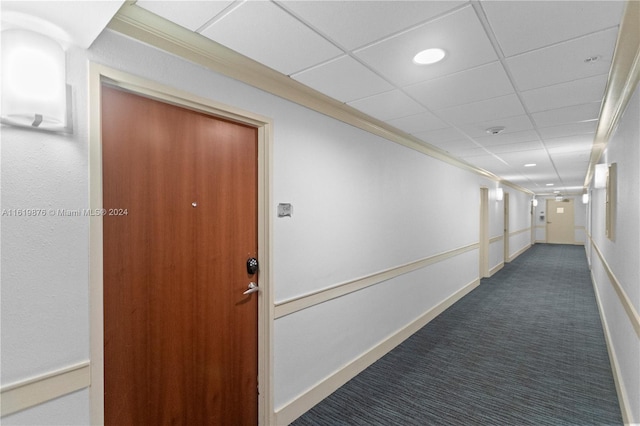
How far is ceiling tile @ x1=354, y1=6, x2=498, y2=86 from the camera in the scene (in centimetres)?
151

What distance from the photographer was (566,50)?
5.71 ft

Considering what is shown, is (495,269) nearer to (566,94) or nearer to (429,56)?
(566,94)

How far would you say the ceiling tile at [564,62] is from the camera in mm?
1661

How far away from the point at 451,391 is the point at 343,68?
2.68 meters

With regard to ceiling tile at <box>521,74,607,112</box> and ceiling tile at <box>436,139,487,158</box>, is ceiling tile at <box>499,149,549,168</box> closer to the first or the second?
ceiling tile at <box>436,139,487,158</box>

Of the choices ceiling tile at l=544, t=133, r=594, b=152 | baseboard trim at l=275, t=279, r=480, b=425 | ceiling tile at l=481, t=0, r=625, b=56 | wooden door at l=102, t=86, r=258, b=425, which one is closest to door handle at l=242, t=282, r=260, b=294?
wooden door at l=102, t=86, r=258, b=425

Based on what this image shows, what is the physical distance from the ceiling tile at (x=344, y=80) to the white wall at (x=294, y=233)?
0.24 meters

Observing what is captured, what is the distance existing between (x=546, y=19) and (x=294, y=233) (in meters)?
1.84

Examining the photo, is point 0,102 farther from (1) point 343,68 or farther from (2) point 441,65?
(2) point 441,65

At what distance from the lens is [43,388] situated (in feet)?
4.03

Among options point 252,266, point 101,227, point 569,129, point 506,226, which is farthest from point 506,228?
point 101,227

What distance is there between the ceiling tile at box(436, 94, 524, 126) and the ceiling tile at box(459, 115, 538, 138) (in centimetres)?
7

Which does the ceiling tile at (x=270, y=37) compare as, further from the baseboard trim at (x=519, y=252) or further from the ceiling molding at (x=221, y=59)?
the baseboard trim at (x=519, y=252)

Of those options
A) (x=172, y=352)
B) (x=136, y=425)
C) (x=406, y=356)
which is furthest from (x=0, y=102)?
(x=406, y=356)
